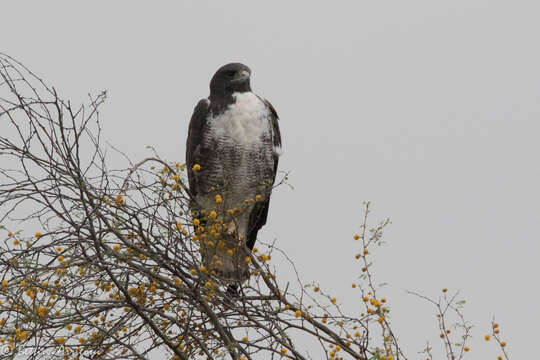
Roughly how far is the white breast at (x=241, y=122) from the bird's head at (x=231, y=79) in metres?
0.09

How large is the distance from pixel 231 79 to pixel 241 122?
0.36m

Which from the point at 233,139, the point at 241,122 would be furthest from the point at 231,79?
the point at 233,139

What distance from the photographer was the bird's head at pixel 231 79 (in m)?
5.70

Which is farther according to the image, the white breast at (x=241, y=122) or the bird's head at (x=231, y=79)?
the bird's head at (x=231, y=79)

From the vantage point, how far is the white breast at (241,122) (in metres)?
5.59

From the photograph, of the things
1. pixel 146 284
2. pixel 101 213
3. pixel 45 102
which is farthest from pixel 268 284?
pixel 45 102

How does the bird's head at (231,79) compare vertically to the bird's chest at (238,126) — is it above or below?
above

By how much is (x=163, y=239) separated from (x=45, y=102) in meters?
0.93

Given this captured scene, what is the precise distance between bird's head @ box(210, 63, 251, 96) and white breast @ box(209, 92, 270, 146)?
0.09 meters

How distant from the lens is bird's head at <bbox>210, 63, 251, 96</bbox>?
18.7 feet

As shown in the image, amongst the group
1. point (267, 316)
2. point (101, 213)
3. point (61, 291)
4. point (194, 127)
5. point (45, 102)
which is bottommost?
point (267, 316)

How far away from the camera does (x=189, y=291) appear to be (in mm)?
3979

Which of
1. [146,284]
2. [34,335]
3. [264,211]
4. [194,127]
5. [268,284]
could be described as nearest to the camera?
[34,335]

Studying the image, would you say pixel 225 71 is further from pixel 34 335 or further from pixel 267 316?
pixel 34 335
